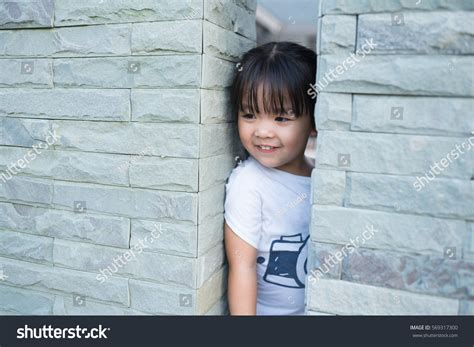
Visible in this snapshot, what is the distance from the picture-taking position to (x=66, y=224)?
1593 millimetres

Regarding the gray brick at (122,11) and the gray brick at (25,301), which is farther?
the gray brick at (25,301)

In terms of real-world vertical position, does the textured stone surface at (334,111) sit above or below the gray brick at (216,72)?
below

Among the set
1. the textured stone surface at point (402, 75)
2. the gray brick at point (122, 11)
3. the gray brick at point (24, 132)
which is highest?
the gray brick at point (122, 11)

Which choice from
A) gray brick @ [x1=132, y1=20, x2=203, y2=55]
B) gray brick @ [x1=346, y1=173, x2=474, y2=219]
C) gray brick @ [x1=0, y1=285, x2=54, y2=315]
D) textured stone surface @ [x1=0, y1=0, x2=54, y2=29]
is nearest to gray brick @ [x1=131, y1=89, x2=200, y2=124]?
gray brick @ [x1=132, y1=20, x2=203, y2=55]

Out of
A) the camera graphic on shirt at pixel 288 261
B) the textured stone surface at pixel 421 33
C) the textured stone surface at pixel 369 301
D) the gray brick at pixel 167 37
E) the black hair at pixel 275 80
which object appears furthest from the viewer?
the camera graphic on shirt at pixel 288 261

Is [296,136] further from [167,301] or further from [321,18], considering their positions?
[167,301]

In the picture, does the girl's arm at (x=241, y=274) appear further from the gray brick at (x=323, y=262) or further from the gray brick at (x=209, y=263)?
the gray brick at (x=323, y=262)

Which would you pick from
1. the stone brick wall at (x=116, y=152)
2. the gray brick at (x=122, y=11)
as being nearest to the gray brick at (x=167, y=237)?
the stone brick wall at (x=116, y=152)

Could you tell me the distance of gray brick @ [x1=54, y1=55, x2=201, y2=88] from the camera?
1387mm

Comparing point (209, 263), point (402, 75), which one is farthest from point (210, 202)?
point (402, 75)

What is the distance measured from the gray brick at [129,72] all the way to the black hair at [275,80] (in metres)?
0.25

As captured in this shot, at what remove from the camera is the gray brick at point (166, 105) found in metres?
1.39
